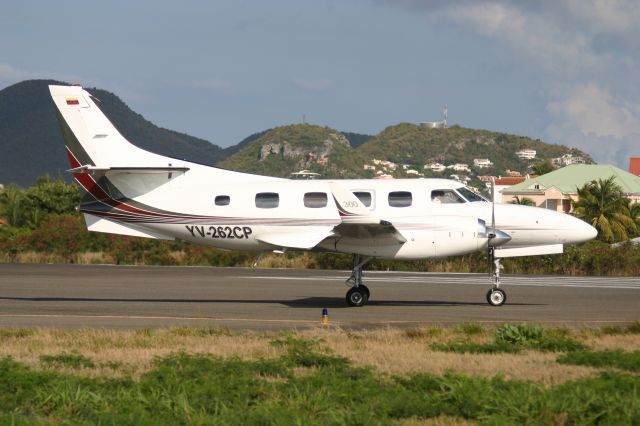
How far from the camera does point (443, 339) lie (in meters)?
15.7

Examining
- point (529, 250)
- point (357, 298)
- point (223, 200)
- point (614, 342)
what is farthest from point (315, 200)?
point (614, 342)

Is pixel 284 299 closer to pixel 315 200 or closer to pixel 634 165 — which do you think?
pixel 315 200

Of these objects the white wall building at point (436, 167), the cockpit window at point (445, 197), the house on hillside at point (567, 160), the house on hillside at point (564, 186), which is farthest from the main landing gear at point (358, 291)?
the house on hillside at point (567, 160)

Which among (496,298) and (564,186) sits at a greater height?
(564,186)

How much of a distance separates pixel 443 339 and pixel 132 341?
5.16 m

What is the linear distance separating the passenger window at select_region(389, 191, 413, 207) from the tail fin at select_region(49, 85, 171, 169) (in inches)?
226

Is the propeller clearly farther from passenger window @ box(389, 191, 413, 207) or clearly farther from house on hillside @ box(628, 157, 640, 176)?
house on hillside @ box(628, 157, 640, 176)

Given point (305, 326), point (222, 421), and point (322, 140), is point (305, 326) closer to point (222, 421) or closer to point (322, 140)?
point (222, 421)

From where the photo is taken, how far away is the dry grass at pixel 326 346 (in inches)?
486

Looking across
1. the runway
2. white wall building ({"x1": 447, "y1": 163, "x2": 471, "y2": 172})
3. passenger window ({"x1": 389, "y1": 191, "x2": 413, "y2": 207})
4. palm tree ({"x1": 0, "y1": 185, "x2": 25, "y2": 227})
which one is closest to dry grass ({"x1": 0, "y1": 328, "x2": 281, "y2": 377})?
the runway

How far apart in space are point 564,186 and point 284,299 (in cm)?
8748

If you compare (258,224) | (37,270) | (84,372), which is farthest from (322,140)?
(84,372)

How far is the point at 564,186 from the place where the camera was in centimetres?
10738

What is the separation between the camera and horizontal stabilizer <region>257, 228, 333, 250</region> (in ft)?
74.0
